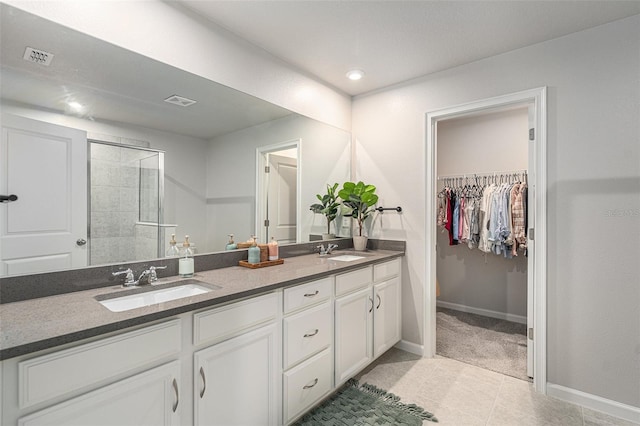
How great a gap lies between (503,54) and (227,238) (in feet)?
8.11

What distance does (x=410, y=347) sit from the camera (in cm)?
288

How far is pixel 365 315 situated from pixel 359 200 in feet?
3.51

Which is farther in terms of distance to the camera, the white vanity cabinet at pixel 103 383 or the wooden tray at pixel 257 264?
the wooden tray at pixel 257 264

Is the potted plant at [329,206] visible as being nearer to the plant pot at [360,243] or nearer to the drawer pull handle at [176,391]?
the plant pot at [360,243]

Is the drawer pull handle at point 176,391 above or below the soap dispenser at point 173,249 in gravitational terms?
below

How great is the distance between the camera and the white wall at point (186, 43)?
1497 mm

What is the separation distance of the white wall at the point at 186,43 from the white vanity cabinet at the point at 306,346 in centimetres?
144

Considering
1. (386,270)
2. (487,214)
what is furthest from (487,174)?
(386,270)

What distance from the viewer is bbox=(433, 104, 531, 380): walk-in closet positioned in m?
3.25

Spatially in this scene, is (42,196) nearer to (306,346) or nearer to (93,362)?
(93,362)

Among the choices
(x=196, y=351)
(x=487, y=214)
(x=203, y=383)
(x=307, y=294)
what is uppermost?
(x=487, y=214)

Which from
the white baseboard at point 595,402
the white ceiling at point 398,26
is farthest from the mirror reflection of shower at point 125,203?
the white baseboard at point 595,402

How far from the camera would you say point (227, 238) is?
2.19 metres

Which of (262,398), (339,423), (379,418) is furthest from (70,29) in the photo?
(379,418)
